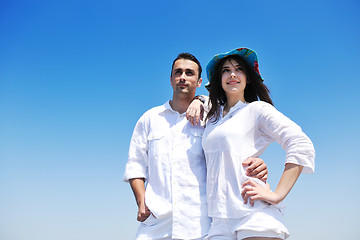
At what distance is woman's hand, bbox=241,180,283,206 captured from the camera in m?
3.17

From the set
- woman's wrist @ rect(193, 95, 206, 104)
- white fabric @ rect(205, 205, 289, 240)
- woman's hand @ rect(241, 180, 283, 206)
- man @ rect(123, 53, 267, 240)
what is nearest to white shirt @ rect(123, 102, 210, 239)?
man @ rect(123, 53, 267, 240)

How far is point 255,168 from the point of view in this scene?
3.36 m

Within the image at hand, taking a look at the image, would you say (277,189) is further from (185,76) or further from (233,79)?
(185,76)

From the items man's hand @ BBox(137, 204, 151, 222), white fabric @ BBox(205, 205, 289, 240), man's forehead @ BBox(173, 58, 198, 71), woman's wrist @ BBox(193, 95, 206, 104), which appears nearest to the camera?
white fabric @ BBox(205, 205, 289, 240)

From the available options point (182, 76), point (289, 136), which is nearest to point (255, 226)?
point (289, 136)

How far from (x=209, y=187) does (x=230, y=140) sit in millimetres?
613

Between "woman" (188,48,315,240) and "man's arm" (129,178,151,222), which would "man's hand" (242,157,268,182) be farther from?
"man's arm" (129,178,151,222)

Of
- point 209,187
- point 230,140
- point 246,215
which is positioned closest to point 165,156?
point 209,187

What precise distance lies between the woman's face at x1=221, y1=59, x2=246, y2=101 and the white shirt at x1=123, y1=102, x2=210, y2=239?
2.51ft

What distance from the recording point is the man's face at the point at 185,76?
483 cm

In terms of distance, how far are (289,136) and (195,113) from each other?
4.62 ft

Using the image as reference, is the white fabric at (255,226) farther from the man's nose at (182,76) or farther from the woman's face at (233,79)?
the man's nose at (182,76)

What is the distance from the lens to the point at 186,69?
4914 mm

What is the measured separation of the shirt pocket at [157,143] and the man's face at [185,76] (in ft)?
2.44
